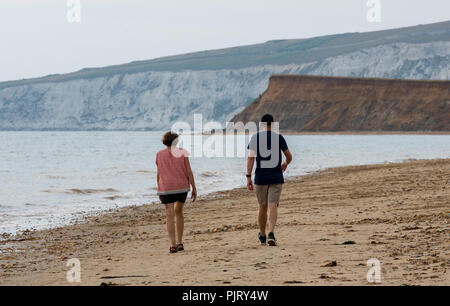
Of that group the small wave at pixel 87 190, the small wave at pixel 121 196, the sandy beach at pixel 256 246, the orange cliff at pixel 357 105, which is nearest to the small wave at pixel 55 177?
the small wave at pixel 87 190

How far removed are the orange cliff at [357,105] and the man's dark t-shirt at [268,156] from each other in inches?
4146

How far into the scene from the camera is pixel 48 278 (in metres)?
7.54

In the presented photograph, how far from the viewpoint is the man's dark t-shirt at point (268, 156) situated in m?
9.18

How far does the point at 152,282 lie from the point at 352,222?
4.88m

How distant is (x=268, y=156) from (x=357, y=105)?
112576mm

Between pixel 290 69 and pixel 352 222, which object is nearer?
pixel 352 222

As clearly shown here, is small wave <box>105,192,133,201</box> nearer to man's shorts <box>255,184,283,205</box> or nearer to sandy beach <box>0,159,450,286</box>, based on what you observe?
sandy beach <box>0,159,450,286</box>

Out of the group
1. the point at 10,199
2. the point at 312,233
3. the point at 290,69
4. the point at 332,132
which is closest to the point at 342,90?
the point at 332,132

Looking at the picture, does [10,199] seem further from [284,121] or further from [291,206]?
[284,121]

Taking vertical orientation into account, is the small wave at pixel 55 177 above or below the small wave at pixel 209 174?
above

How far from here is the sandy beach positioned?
6955 millimetres

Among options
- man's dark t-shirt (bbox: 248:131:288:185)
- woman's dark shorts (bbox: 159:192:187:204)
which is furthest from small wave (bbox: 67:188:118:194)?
man's dark t-shirt (bbox: 248:131:288:185)

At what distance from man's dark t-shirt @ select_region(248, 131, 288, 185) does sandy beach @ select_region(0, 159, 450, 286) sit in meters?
0.93

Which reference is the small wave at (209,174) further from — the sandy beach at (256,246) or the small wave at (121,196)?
the sandy beach at (256,246)
